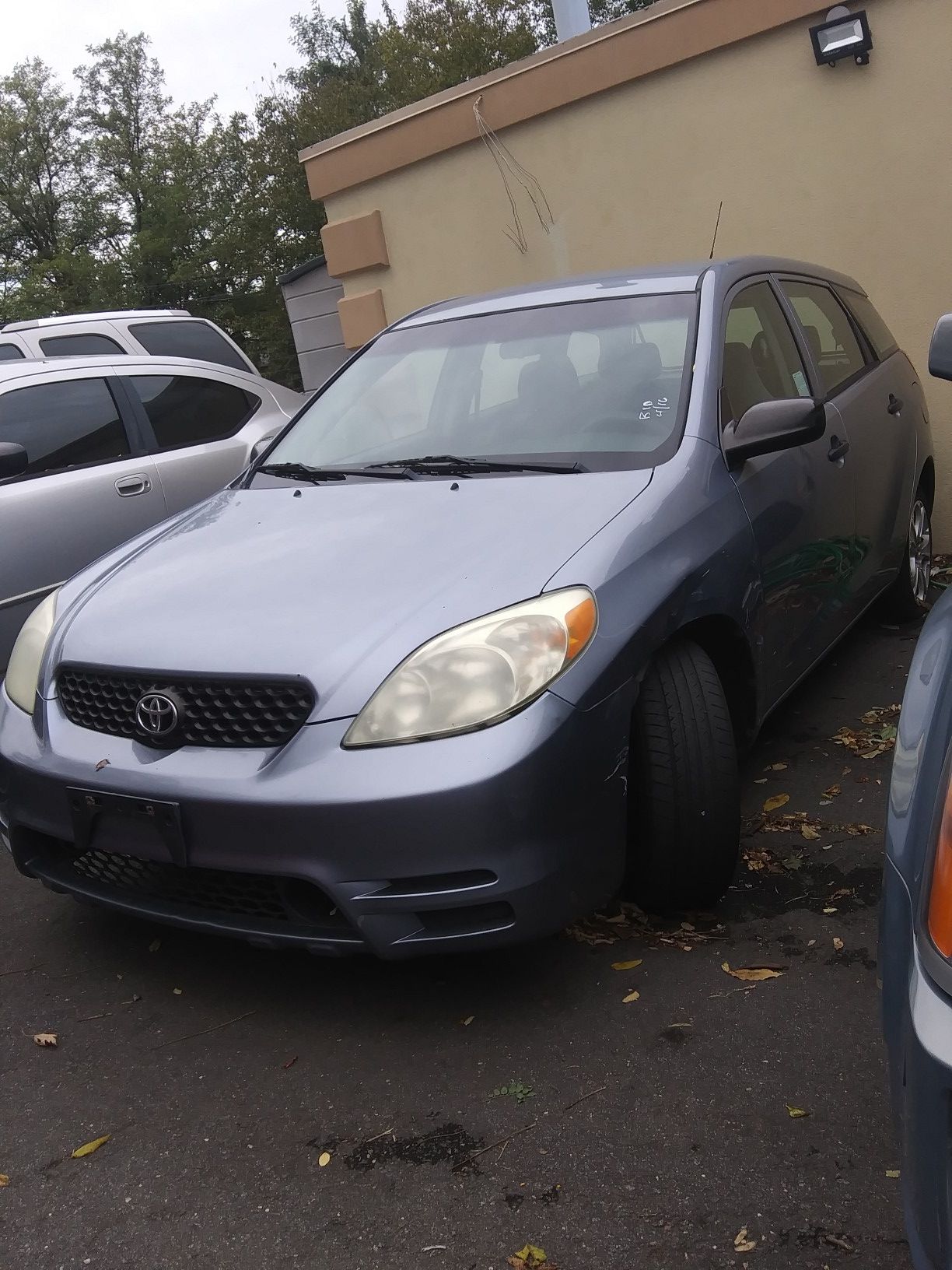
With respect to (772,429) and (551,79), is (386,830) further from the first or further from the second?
(551,79)

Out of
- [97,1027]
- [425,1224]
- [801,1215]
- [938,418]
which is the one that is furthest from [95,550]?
[938,418]

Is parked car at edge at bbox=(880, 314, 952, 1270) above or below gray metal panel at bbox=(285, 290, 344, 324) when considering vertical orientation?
below

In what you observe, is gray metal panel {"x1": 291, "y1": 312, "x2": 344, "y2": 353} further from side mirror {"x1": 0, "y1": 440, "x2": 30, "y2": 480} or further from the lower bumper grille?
the lower bumper grille

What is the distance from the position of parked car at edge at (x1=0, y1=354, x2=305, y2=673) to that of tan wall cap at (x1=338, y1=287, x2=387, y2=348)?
2581 mm

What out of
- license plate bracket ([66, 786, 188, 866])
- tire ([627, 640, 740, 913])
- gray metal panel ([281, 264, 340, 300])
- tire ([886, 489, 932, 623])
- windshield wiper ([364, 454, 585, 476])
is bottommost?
tire ([886, 489, 932, 623])

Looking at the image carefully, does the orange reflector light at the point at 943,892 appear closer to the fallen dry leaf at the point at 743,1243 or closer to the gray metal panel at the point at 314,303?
the fallen dry leaf at the point at 743,1243

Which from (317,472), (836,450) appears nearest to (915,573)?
(836,450)

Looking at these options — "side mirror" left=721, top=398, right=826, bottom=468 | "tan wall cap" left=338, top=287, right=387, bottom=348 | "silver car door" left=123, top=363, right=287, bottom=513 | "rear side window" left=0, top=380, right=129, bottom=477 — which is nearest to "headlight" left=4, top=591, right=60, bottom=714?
"side mirror" left=721, top=398, right=826, bottom=468

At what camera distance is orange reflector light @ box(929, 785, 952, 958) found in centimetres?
138

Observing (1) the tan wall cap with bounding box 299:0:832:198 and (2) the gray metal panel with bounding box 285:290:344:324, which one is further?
(2) the gray metal panel with bounding box 285:290:344:324

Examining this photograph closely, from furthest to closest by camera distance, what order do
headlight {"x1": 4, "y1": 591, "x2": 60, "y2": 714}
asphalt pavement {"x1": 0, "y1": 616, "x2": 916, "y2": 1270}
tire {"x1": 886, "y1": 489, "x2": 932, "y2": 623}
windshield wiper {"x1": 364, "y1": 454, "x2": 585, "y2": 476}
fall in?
tire {"x1": 886, "y1": 489, "x2": 932, "y2": 623}, windshield wiper {"x1": 364, "y1": 454, "x2": 585, "y2": 476}, headlight {"x1": 4, "y1": 591, "x2": 60, "y2": 714}, asphalt pavement {"x1": 0, "y1": 616, "x2": 916, "y2": 1270}

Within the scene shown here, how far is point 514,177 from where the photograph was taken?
7820 mm

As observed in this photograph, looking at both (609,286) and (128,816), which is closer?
(128,816)

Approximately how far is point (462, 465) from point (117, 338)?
5.62 meters
